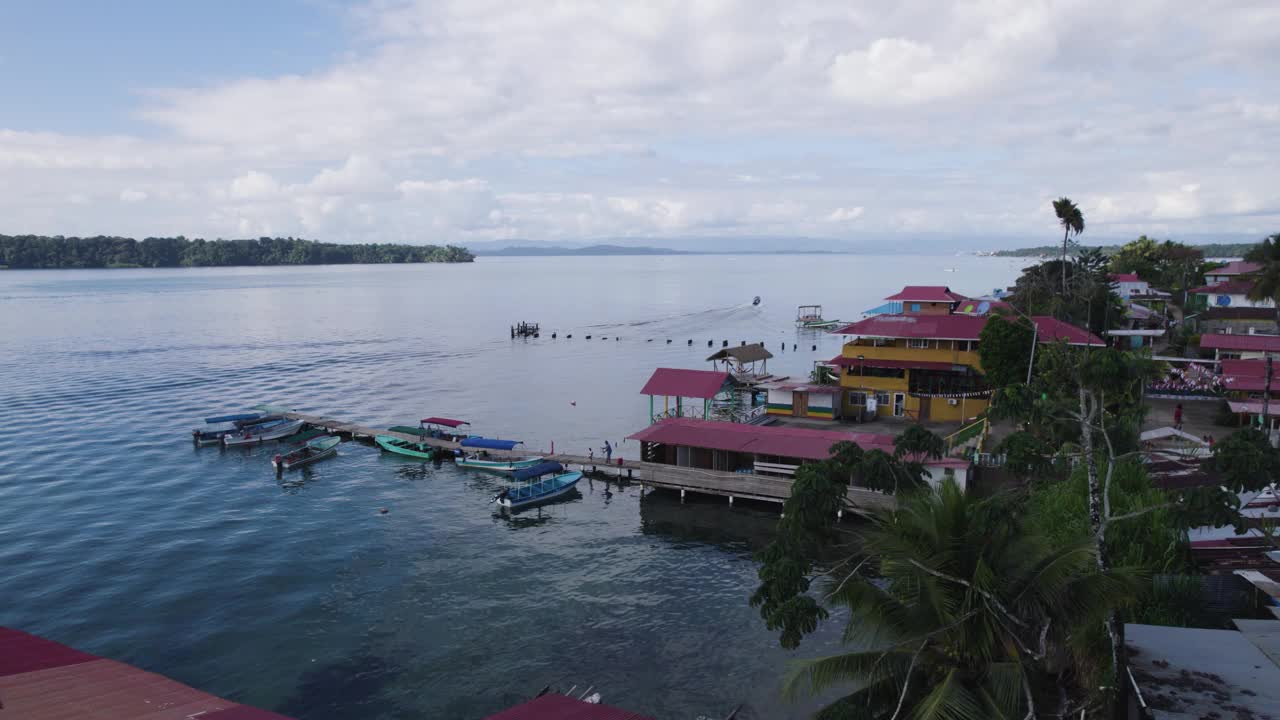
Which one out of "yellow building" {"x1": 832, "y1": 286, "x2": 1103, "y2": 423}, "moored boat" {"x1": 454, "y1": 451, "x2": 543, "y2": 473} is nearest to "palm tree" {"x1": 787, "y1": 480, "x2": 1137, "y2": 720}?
"moored boat" {"x1": 454, "y1": 451, "x2": 543, "y2": 473}

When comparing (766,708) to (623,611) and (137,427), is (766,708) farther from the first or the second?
(137,427)

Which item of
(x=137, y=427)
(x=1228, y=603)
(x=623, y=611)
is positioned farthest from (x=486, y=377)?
(x=1228, y=603)

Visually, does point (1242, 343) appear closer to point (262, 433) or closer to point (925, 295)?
point (925, 295)

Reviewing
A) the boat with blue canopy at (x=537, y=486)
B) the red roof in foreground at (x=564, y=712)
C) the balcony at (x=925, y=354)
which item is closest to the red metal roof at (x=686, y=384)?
the boat with blue canopy at (x=537, y=486)

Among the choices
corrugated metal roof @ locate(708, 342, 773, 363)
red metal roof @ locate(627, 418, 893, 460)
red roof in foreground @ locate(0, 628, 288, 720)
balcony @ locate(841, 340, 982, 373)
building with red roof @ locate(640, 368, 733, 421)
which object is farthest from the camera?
corrugated metal roof @ locate(708, 342, 773, 363)

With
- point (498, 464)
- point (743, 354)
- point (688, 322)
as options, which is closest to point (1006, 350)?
point (743, 354)

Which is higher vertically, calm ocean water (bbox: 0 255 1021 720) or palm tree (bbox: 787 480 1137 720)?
palm tree (bbox: 787 480 1137 720)

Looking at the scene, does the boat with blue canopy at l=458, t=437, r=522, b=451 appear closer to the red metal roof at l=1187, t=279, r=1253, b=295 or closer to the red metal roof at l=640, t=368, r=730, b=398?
the red metal roof at l=640, t=368, r=730, b=398

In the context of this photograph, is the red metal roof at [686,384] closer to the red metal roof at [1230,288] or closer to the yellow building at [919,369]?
the yellow building at [919,369]
